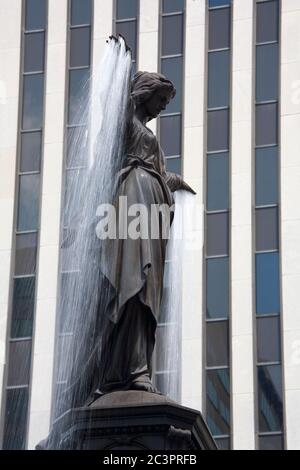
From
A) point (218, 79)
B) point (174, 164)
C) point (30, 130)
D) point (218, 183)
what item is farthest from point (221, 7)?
point (30, 130)

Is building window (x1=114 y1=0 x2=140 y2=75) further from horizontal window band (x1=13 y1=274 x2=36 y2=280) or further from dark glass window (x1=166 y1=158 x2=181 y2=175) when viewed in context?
horizontal window band (x1=13 y1=274 x2=36 y2=280)

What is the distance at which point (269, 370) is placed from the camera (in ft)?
132

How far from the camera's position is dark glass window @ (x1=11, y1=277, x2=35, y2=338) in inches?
1678

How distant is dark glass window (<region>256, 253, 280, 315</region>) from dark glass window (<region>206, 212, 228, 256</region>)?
43.9 inches

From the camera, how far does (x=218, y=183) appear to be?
43.3m

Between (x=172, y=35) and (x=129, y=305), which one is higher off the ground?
(x=172, y=35)

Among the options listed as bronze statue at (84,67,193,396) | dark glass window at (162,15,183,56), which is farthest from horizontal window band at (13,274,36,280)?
bronze statue at (84,67,193,396)

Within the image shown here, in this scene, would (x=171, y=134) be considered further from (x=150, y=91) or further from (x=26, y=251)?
(x=150, y=91)

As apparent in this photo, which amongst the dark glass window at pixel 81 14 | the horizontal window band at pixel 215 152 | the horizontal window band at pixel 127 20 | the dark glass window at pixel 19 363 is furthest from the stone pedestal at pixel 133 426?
the dark glass window at pixel 81 14

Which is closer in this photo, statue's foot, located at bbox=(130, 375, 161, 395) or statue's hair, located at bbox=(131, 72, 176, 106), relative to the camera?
statue's foot, located at bbox=(130, 375, 161, 395)

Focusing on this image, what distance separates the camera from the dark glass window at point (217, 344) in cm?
4072

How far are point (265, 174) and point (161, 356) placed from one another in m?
6.98

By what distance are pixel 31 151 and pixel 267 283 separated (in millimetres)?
8731
